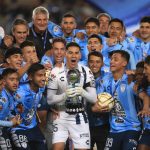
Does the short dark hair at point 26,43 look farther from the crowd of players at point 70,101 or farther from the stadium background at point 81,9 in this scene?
the stadium background at point 81,9

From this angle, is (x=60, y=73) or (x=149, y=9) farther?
(x=149, y=9)

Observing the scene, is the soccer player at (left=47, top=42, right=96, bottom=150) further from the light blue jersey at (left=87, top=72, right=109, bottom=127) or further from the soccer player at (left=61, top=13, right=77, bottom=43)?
the soccer player at (left=61, top=13, right=77, bottom=43)

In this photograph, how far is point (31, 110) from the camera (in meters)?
9.24

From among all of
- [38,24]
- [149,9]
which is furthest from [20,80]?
[149,9]

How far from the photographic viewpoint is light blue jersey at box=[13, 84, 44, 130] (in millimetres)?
9188

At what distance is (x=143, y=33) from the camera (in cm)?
1073

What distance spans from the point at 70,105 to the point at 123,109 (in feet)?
2.53

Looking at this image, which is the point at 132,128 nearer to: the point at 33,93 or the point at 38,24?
the point at 33,93

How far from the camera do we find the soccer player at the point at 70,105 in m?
9.19

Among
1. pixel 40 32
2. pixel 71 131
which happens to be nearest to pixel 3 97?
pixel 71 131

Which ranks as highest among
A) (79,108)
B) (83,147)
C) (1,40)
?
(1,40)

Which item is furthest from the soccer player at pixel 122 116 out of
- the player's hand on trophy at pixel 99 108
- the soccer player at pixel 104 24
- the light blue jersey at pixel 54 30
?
the soccer player at pixel 104 24

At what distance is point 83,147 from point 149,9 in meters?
5.21

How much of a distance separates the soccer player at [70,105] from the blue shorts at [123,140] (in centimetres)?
34
